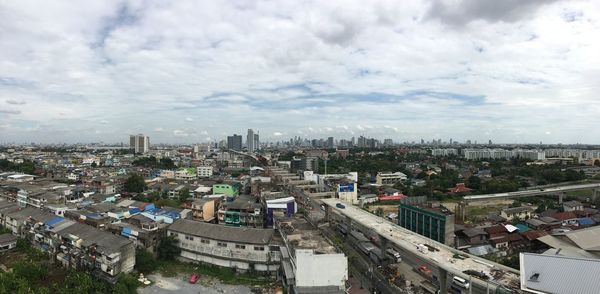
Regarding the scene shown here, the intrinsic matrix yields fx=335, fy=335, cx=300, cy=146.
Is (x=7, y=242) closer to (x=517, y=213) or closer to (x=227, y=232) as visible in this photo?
(x=227, y=232)

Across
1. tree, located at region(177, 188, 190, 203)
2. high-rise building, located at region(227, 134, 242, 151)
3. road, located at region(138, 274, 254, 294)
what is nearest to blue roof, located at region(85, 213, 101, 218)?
road, located at region(138, 274, 254, 294)

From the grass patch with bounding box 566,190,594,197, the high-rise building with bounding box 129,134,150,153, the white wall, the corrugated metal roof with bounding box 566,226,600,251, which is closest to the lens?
the white wall

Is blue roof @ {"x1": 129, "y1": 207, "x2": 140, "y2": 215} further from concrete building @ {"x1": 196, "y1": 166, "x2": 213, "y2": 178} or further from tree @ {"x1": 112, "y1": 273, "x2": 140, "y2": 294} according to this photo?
concrete building @ {"x1": 196, "y1": 166, "x2": 213, "y2": 178}

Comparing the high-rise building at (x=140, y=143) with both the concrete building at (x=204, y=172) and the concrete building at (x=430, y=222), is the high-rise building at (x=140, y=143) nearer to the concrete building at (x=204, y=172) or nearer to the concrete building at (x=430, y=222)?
the concrete building at (x=204, y=172)

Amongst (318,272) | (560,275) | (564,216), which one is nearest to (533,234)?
(564,216)

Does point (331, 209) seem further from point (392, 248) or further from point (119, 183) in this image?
point (119, 183)

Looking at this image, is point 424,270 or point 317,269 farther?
point 424,270
